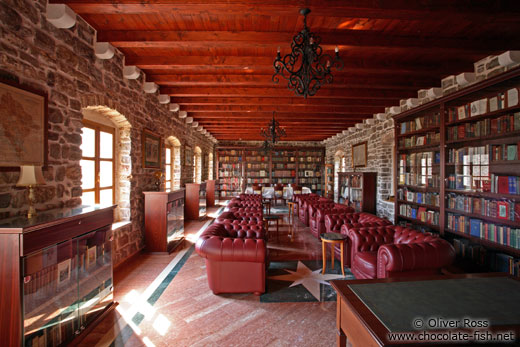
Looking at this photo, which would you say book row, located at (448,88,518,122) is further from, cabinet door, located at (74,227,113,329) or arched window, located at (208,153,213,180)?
arched window, located at (208,153,213,180)

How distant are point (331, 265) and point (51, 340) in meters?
3.32

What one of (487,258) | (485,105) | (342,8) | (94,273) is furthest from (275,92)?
(487,258)

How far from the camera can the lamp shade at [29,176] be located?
1.77 meters

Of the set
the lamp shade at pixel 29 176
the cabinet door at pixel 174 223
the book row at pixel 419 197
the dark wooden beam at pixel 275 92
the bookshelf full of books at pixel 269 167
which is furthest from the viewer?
the bookshelf full of books at pixel 269 167

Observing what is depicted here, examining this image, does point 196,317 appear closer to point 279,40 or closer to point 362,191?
point 279,40

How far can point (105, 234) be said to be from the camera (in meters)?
2.45

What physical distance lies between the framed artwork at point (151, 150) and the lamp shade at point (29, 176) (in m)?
2.45

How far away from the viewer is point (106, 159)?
356cm

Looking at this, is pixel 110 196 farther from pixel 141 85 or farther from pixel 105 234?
pixel 141 85

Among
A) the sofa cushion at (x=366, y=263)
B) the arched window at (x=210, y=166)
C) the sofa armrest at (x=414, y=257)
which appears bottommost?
the sofa cushion at (x=366, y=263)

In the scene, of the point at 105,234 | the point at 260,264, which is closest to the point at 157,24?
the point at 105,234

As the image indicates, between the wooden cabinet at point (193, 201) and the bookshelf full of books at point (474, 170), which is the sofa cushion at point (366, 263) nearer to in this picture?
the bookshelf full of books at point (474, 170)

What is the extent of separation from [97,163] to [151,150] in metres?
1.26

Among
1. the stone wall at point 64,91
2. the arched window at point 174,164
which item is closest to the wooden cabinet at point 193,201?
the arched window at point 174,164
